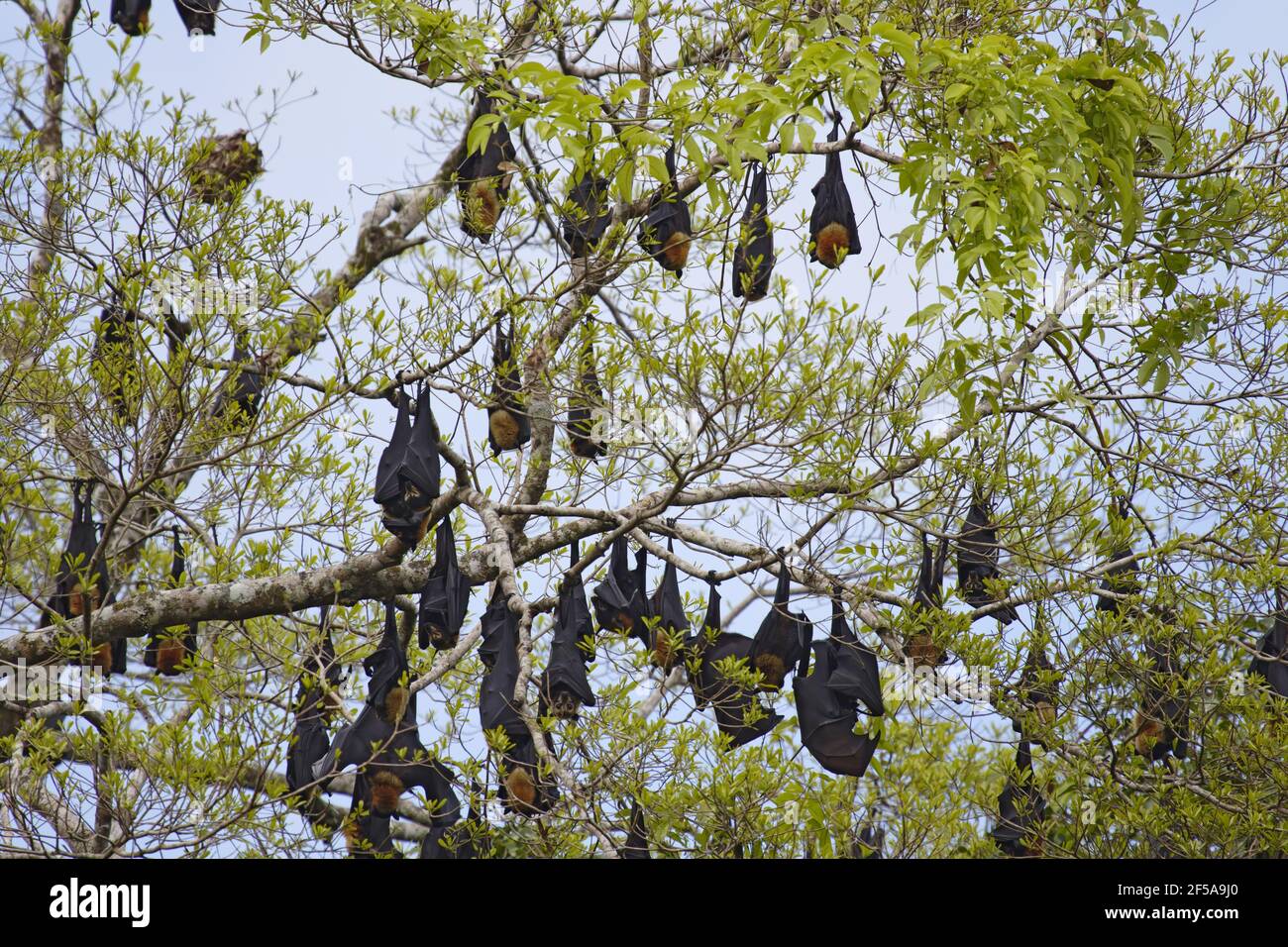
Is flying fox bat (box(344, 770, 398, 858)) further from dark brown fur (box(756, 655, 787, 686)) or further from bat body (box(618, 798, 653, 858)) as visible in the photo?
dark brown fur (box(756, 655, 787, 686))

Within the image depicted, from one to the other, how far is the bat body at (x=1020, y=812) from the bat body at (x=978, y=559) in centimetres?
78

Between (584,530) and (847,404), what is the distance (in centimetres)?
210

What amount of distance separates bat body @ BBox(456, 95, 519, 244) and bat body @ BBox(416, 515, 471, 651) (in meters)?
1.68

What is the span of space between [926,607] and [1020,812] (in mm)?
1087

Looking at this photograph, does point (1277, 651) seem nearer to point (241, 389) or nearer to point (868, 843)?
point (868, 843)

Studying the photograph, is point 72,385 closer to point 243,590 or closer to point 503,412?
point 243,590

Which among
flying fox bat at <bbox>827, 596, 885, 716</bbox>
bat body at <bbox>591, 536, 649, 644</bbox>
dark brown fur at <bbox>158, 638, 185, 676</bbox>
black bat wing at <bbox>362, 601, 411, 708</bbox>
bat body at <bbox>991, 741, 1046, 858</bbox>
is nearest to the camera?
bat body at <bbox>991, 741, 1046, 858</bbox>

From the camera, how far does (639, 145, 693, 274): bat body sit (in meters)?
6.99

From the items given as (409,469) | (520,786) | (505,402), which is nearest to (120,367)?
(409,469)

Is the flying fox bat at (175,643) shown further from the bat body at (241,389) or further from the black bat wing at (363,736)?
the black bat wing at (363,736)

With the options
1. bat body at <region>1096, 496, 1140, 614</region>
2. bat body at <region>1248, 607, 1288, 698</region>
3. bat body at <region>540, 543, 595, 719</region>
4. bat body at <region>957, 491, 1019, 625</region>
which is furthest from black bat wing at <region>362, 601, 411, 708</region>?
bat body at <region>1248, 607, 1288, 698</region>

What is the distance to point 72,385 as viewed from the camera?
22.0ft

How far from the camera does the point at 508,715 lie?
6586mm
